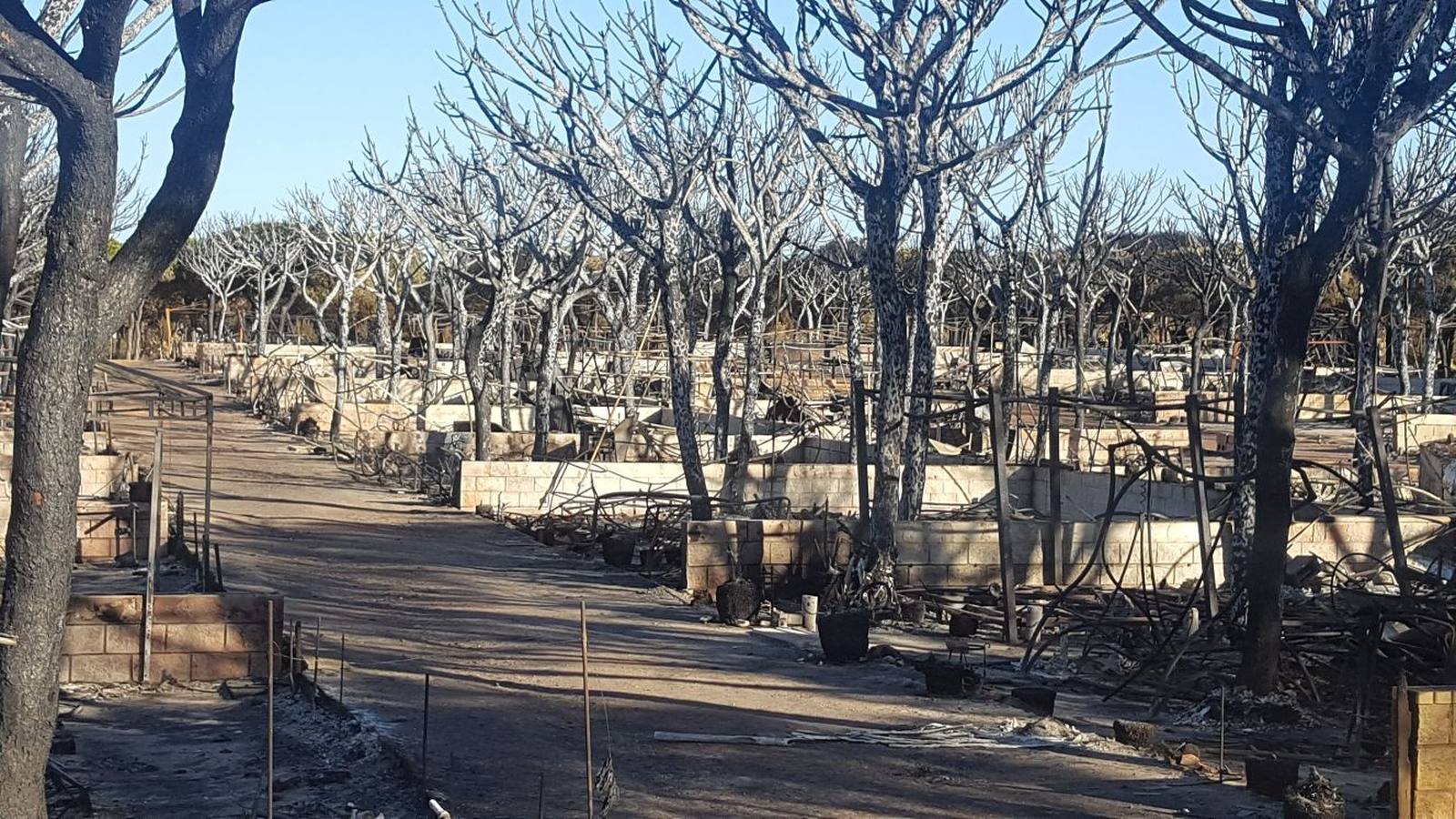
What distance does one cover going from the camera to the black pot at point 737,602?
1212 cm

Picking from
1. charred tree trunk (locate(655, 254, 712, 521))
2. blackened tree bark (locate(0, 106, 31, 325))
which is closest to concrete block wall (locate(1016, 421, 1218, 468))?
charred tree trunk (locate(655, 254, 712, 521))

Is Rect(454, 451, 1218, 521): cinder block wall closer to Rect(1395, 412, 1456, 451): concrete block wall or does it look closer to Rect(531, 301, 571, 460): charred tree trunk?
Rect(531, 301, 571, 460): charred tree trunk

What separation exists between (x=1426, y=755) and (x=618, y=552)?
10.8 metres

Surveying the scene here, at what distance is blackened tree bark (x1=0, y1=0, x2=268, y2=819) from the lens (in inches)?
197

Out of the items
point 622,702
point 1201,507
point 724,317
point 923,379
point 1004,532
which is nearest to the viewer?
point 622,702

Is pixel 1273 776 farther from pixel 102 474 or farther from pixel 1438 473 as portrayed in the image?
pixel 1438 473

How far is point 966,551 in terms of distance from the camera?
13648 mm

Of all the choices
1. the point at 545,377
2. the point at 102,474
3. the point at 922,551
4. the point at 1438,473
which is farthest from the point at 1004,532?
the point at 545,377

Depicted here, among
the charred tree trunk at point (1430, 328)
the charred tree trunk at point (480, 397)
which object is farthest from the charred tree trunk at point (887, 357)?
the charred tree trunk at point (1430, 328)

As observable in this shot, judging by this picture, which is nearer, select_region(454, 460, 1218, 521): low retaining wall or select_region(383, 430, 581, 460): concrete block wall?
select_region(454, 460, 1218, 521): low retaining wall

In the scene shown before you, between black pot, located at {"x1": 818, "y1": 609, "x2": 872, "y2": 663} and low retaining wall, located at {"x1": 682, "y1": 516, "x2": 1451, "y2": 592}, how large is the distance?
3.02 meters

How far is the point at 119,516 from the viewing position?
47.9ft

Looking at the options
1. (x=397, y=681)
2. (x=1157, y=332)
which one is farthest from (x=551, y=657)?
(x=1157, y=332)

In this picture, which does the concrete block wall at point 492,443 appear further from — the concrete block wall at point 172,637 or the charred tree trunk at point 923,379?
the concrete block wall at point 172,637
